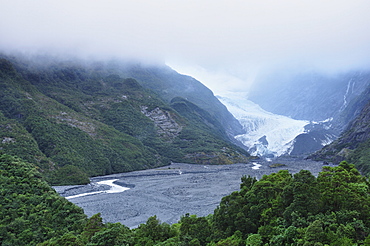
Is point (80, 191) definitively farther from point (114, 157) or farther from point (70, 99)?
point (70, 99)

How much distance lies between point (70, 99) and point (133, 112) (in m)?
31.3

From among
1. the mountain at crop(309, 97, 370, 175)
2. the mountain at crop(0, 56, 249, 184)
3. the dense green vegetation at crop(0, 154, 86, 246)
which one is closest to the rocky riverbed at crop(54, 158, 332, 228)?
the dense green vegetation at crop(0, 154, 86, 246)

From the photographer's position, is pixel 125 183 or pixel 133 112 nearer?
pixel 125 183

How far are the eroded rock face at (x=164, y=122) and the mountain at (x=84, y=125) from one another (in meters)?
0.52

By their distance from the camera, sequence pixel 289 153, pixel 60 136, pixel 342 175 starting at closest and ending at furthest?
pixel 342 175 < pixel 60 136 < pixel 289 153

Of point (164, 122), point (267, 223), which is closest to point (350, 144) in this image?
point (164, 122)

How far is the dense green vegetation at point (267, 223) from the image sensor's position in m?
14.4

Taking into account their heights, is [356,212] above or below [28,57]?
below

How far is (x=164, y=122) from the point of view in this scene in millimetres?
154500

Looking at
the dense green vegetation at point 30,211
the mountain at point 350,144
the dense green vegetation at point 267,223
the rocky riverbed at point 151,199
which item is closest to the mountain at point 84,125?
the rocky riverbed at point 151,199

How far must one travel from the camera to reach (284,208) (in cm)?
1695

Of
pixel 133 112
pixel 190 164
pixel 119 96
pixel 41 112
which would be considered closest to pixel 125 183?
pixel 41 112

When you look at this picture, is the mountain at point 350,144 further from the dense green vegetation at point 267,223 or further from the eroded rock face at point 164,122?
the dense green vegetation at point 267,223

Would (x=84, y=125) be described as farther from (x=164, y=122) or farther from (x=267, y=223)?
(x=267, y=223)
